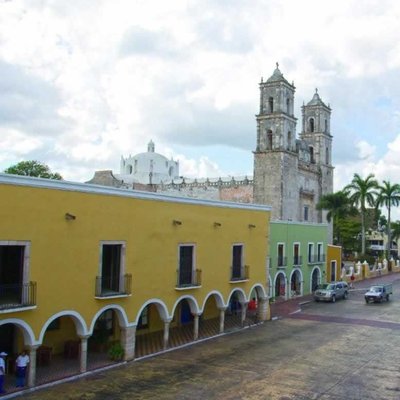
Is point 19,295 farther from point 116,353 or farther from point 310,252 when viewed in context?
point 310,252

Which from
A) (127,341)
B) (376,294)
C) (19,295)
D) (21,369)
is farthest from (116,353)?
(376,294)

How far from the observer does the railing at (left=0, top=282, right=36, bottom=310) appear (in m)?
15.7

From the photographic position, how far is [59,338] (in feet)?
65.5

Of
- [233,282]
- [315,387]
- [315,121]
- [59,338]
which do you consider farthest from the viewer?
[315,121]

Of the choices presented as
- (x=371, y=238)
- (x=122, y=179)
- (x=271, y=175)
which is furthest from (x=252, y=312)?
(x=371, y=238)

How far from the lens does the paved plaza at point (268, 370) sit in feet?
53.5

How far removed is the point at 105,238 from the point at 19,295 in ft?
12.2

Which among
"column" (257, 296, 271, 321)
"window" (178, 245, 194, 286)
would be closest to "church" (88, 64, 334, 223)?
"column" (257, 296, 271, 321)

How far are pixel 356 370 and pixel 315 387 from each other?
9.13 ft

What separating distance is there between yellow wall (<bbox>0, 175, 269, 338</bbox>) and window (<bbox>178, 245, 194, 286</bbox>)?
37 centimetres

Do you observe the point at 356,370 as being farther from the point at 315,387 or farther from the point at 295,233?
the point at 295,233

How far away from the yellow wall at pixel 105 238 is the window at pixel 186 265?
0.37 meters

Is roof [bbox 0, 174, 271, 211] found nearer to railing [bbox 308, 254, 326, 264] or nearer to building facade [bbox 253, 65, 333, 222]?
railing [bbox 308, 254, 326, 264]

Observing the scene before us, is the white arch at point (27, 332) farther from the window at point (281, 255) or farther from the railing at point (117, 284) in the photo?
the window at point (281, 255)
